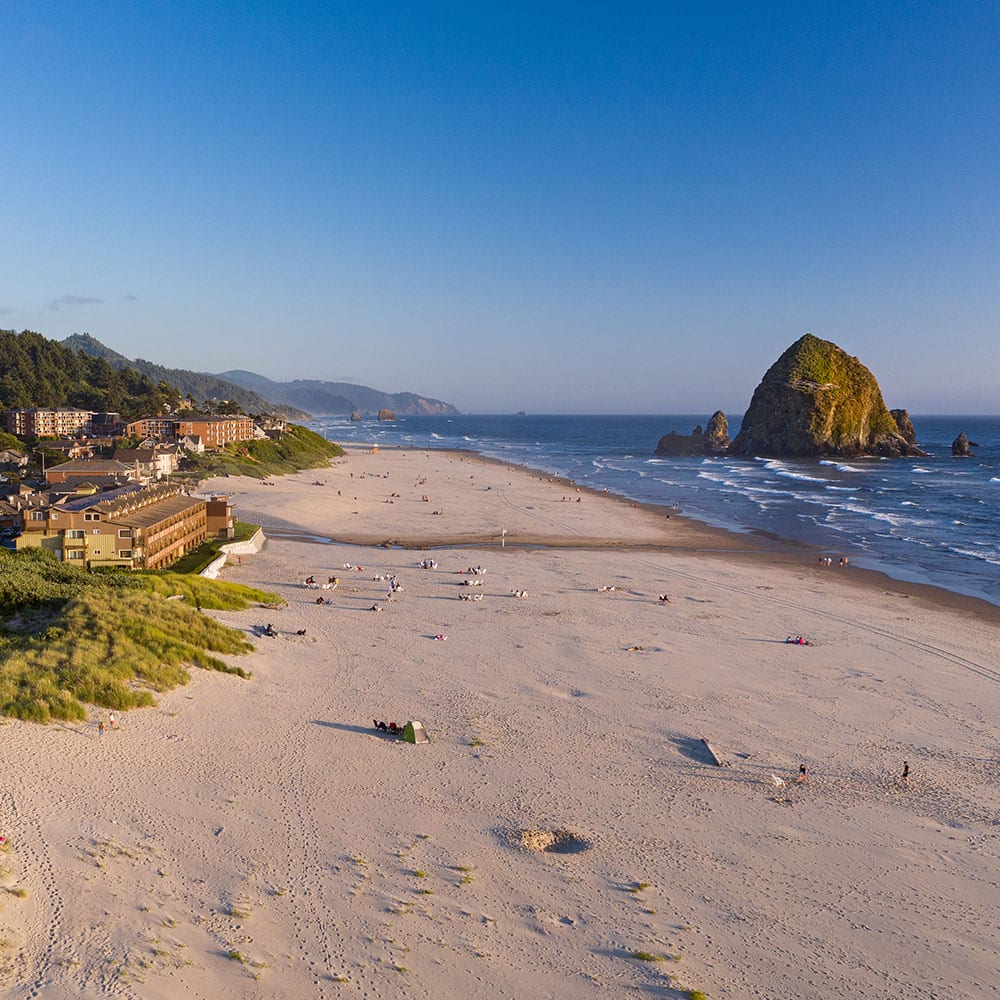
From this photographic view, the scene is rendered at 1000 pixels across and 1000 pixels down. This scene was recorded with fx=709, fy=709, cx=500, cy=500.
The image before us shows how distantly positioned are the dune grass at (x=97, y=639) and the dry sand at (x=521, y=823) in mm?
839

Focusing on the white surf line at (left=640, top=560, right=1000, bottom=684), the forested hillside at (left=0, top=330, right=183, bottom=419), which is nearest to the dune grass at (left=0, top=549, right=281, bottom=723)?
the white surf line at (left=640, top=560, right=1000, bottom=684)

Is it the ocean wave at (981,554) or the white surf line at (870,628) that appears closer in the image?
the white surf line at (870,628)

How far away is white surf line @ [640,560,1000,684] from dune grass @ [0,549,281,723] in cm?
2508

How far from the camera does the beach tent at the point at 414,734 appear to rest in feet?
61.4

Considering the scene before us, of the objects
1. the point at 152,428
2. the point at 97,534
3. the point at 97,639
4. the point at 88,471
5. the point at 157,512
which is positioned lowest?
the point at 97,639

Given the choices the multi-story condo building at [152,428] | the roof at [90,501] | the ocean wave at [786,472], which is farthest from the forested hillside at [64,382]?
the ocean wave at [786,472]

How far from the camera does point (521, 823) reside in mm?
15203

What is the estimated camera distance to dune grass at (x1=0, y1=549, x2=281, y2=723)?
1791 centimetres

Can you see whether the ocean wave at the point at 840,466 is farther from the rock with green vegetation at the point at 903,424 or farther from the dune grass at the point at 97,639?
the dune grass at the point at 97,639

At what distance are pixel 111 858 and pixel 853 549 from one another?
1959 inches

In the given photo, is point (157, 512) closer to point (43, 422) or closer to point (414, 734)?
point (414, 734)

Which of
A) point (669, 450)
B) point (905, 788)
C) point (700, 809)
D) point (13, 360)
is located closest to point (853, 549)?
point (905, 788)

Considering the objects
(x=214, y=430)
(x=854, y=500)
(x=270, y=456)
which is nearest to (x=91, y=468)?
(x=214, y=430)

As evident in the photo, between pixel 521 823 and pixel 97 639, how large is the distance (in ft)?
45.8
